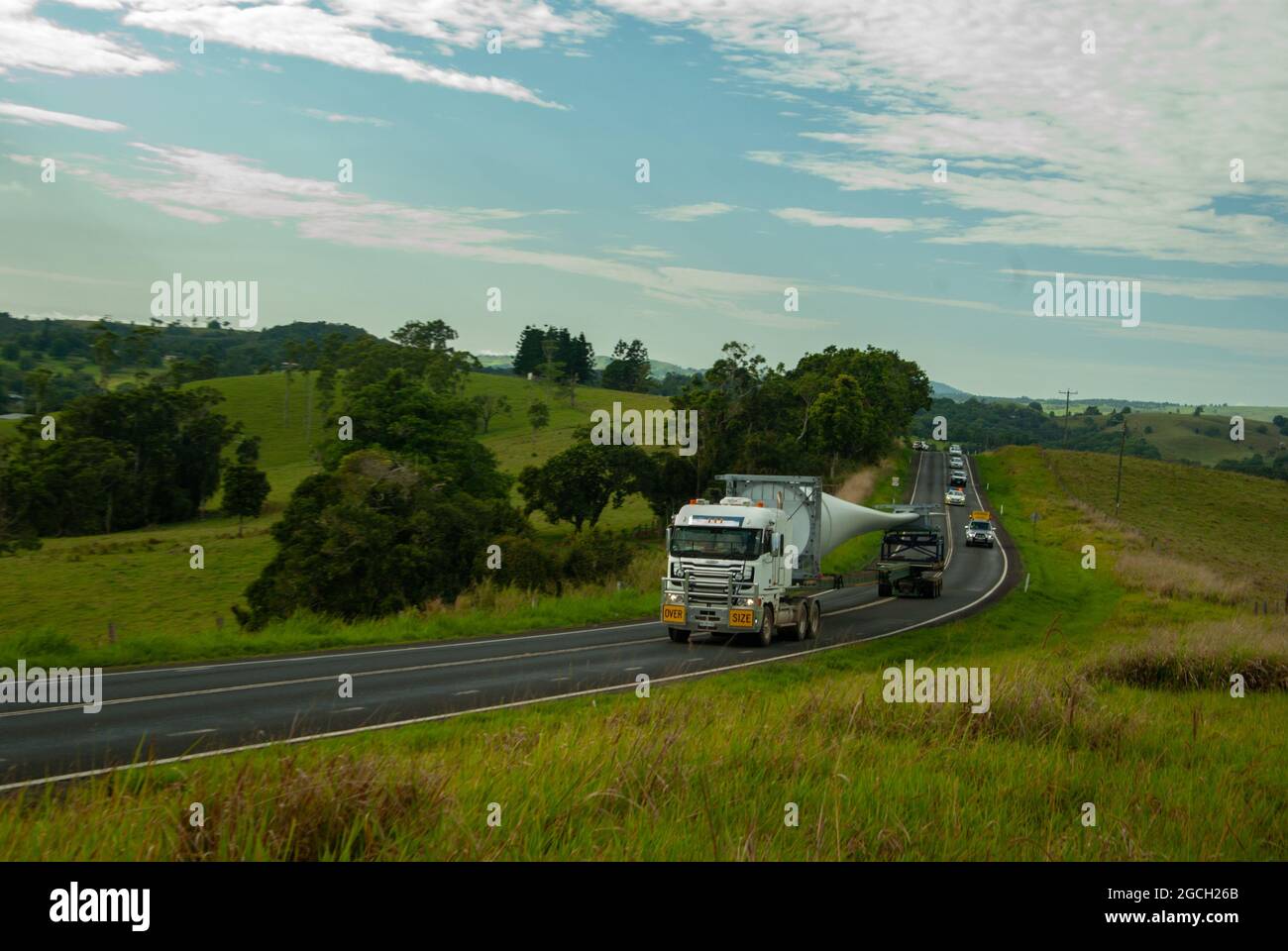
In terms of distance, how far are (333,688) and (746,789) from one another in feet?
39.2

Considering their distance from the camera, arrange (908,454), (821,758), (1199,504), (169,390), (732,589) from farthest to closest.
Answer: (908,454)
(1199,504)
(169,390)
(732,589)
(821,758)

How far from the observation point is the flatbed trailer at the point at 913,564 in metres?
44.6

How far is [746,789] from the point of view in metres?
8.77

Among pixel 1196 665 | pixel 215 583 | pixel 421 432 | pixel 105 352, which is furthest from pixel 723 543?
pixel 105 352

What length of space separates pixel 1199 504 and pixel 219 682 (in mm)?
118871

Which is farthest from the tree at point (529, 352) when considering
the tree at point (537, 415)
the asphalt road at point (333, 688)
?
the asphalt road at point (333, 688)

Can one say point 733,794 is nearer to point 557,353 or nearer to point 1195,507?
point 1195,507

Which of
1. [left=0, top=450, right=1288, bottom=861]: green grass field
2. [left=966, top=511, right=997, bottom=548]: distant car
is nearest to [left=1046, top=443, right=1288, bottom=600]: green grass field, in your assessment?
[left=966, top=511, right=997, bottom=548]: distant car

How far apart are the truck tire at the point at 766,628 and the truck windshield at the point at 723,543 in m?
1.64

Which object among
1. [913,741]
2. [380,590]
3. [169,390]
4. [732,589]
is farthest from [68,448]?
[913,741]

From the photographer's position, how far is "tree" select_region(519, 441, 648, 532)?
250ft

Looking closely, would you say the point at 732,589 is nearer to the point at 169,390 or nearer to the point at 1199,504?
the point at 169,390

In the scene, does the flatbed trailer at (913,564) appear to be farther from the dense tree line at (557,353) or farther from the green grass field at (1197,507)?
the dense tree line at (557,353)
